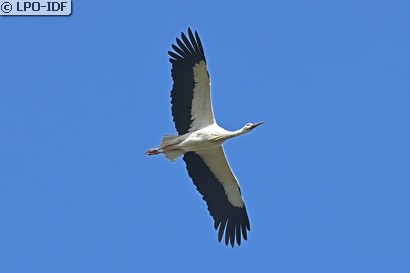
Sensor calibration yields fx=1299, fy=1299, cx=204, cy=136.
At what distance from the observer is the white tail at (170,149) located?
22.5m

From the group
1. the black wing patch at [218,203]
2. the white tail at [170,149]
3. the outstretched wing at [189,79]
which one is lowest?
the black wing patch at [218,203]

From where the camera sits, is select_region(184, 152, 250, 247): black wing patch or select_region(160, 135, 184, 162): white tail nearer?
select_region(160, 135, 184, 162): white tail

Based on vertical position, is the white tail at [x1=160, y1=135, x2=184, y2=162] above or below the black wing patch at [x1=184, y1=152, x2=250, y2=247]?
above

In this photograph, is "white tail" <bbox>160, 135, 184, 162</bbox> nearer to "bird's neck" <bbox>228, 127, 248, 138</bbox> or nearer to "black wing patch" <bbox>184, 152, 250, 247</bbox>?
"black wing patch" <bbox>184, 152, 250, 247</bbox>

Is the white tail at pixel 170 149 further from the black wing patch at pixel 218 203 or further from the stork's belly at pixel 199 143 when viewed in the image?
the black wing patch at pixel 218 203

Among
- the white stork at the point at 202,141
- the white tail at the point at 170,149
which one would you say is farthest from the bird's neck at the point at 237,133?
the white tail at the point at 170,149

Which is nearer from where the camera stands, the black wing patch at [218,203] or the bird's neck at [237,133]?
the bird's neck at [237,133]

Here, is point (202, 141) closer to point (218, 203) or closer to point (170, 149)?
point (170, 149)

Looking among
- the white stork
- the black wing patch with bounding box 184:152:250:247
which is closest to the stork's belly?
the white stork

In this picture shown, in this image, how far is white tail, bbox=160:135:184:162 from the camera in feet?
73.7

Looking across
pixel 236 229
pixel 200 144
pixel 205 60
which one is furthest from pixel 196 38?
pixel 236 229

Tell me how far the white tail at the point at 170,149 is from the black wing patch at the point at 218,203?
1.54 feet

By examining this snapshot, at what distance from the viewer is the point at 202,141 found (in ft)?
73.3

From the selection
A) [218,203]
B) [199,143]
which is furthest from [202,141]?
[218,203]
